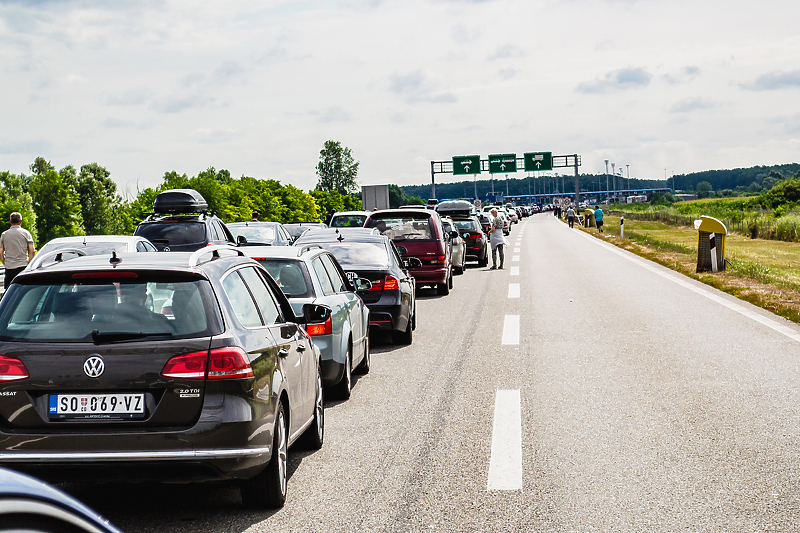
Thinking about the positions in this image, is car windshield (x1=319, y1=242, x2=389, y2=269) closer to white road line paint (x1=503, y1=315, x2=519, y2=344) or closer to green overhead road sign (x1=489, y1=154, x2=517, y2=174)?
white road line paint (x1=503, y1=315, x2=519, y2=344)

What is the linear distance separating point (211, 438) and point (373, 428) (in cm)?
262

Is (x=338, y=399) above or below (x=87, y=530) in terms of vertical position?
below

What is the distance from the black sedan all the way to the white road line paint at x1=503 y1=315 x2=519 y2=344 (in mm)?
1310

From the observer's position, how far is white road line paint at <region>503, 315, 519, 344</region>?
468 inches

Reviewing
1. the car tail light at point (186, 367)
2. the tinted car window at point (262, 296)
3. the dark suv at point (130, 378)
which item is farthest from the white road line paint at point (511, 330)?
the car tail light at point (186, 367)

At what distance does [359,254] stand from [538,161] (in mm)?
74585

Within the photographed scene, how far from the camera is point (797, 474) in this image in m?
5.47

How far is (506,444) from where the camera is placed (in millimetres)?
6453

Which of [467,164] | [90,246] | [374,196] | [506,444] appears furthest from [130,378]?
[467,164]

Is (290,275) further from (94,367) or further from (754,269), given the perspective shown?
(754,269)

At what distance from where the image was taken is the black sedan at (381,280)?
1152cm

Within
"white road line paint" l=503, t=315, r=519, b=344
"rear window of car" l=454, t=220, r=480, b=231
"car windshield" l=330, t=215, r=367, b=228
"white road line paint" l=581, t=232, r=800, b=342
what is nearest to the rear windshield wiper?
"white road line paint" l=503, t=315, r=519, b=344

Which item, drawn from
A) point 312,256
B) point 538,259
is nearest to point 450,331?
point 312,256

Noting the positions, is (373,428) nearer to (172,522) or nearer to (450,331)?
(172,522)
